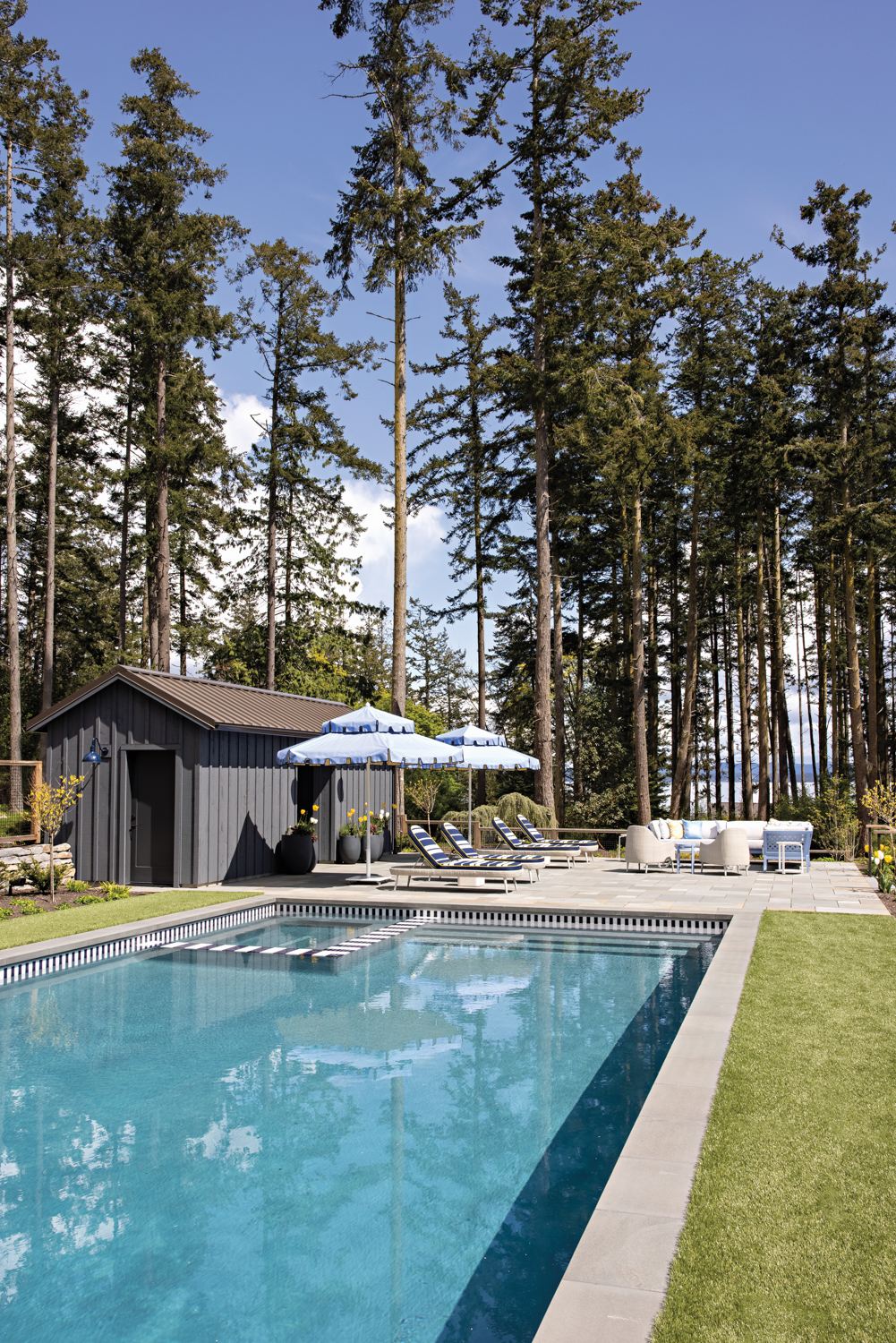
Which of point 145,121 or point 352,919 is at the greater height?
point 145,121

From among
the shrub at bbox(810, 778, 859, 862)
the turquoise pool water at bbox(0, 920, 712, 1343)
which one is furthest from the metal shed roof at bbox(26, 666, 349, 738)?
the shrub at bbox(810, 778, 859, 862)

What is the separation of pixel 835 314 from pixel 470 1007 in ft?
59.7

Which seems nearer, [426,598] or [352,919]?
[352,919]

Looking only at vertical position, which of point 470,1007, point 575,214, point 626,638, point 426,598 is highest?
point 575,214

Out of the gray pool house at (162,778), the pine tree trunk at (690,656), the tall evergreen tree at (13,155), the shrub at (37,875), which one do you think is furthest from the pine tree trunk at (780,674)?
the tall evergreen tree at (13,155)

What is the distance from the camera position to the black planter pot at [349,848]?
16.4 m

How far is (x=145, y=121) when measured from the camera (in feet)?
70.1

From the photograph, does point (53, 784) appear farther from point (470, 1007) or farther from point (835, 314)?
point (835, 314)

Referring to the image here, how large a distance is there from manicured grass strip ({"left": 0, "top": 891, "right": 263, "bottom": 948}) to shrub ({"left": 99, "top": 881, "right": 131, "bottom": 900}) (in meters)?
0.17

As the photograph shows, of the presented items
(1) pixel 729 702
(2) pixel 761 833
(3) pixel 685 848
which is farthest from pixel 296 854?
(1) pixel 729 702

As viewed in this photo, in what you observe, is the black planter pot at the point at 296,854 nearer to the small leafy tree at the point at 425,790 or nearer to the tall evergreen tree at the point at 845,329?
the small leafy tree at the point at 425,790

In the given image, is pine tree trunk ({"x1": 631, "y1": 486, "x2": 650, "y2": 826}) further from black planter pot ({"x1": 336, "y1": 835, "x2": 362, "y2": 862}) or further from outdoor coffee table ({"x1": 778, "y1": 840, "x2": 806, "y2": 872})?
black planter pot ({"x1": 336, "y1": 835, "x2": 362, "y2": 862})

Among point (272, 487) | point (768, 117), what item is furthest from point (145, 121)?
point (768, 117)

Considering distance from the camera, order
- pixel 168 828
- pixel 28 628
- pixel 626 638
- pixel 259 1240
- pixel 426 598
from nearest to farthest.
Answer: pixel 259 1240 → pixel 168 828 → pixel 626 638 → pixel 28 628 → pixel 426 598
